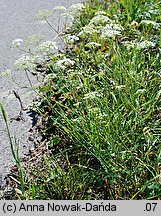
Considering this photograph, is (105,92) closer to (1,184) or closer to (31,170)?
(31,170)

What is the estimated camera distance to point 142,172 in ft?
5.91

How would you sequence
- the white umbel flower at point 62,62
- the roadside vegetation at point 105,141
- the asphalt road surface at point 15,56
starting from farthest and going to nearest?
1. the asphalt road surface at point 15,56
2. the white umbel flower at point 62,62
3. the roadside vegetation at point 105,141

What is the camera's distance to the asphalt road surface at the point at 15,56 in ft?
7.42

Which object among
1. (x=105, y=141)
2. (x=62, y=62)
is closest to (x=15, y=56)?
(x=62, y=62)

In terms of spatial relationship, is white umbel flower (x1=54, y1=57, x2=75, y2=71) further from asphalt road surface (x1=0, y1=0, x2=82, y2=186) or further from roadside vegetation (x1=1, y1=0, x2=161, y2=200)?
asphalt road surface (x1=0, y1=0, x2=82, y2=186)

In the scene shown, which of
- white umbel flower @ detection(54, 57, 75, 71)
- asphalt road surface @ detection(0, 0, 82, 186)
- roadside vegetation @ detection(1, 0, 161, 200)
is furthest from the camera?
asphalt road surface @ detection(0, 0, 82, 186)

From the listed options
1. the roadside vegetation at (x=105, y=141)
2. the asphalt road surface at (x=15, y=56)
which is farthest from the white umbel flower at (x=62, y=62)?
the asphalt road surface at (x=15, y=56)

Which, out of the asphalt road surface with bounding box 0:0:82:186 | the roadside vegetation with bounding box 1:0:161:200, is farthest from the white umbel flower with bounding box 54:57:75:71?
the asphalt road surface with bounding box 0:0:82:186

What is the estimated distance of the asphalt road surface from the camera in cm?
226

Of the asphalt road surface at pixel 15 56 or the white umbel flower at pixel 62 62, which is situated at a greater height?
the white umbel flower at pixel 62 62

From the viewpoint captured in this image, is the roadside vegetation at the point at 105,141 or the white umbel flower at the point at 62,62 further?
the white umbel flower at the point at 62,62

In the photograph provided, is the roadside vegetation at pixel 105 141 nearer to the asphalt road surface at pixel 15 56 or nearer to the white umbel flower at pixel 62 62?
the white umbel flower at pixel 62 62

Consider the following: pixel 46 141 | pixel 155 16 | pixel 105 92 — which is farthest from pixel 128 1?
pixel 46 141

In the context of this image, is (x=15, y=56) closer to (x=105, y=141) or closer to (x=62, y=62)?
(x=62, y=62)
